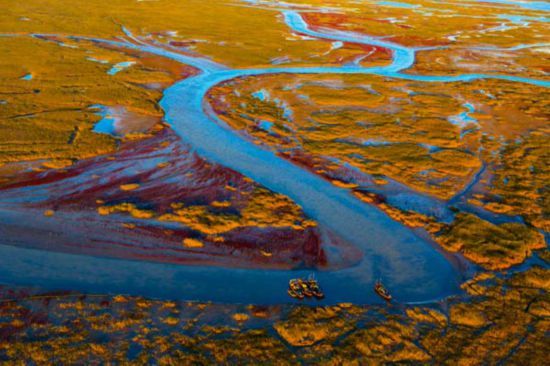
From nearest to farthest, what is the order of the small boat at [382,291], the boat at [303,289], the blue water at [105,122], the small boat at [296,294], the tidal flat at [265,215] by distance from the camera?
the tidal flat at [265,215]
the small boat at [296,294]
the boat at [303,289]
the small boat at [382,291]
the blue water at [105,122]

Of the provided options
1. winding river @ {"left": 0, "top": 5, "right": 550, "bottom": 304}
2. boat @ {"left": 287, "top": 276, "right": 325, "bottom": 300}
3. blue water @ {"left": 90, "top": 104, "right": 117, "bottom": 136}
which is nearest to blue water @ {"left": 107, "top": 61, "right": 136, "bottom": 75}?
blue water @ {"left": 90, "top": 104, "right": 117, "bottom": 136}

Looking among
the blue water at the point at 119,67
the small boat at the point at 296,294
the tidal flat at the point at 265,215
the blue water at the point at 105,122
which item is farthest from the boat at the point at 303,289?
the blue water at the point at 119,67

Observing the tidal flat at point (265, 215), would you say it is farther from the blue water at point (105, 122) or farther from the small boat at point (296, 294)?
the small boat at point (296, 294)

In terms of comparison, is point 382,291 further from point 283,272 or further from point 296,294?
point 283,272

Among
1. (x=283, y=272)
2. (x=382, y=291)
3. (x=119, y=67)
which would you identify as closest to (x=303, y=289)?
(x=283, y=272)

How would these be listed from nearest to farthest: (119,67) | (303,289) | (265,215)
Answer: (303,289) < (265,215) < (119,67)
